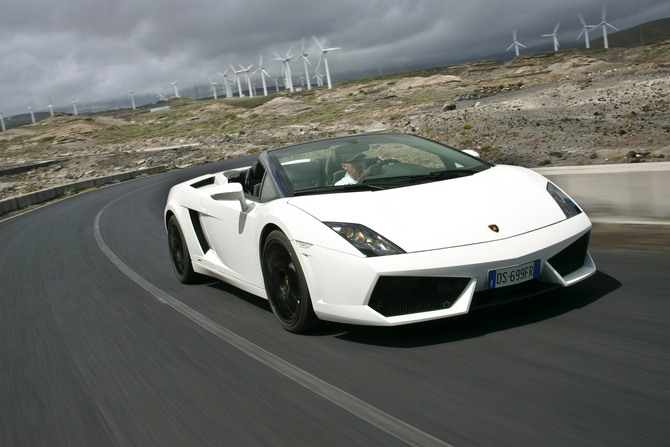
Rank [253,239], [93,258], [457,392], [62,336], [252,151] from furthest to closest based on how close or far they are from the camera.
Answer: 1. [252,151]
2. [93,258]
3. [62,336]
4. [253,239]
5. [457,392]

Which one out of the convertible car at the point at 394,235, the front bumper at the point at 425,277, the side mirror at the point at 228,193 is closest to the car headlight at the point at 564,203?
the convertible car at the point at 394,235

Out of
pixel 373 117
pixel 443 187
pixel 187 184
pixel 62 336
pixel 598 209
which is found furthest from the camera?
pixel 373 117

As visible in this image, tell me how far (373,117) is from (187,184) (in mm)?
42560

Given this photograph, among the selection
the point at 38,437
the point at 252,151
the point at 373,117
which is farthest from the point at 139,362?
the point at 373,117

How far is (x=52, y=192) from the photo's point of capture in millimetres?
26344

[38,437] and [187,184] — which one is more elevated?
[187,184]

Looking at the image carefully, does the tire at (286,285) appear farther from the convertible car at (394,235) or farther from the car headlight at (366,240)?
the car headlight at (366,240)

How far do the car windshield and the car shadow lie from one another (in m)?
0.95

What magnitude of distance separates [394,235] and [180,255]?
140 inches

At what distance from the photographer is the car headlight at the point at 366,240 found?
11.9ft

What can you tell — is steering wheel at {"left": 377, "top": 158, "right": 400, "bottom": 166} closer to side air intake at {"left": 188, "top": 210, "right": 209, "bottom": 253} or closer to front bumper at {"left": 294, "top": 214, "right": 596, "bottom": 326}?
front bumper at {"left": 294, "top": 214, "right": 596, "bottom": 326}

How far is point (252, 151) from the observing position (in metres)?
42.9

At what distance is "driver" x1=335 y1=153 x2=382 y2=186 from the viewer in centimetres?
466

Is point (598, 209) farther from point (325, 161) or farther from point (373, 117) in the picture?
point (373, 117)
